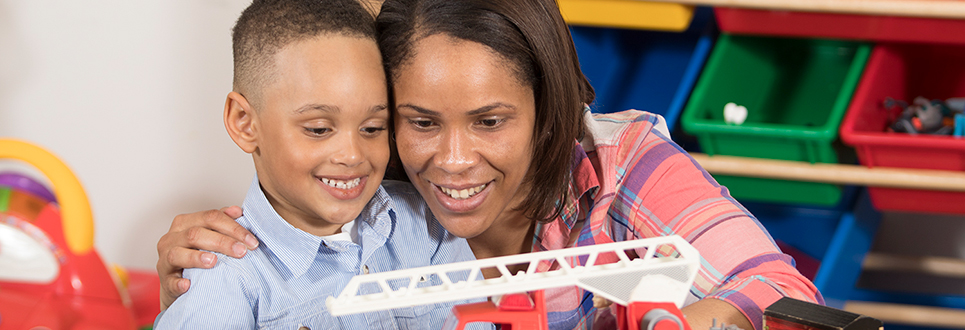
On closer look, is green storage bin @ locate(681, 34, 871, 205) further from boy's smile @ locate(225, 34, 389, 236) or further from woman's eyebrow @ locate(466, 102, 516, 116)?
boy's smile @ locate(225, 34, 389, 236)

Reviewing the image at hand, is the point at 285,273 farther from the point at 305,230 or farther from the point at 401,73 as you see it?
the point at 401,73

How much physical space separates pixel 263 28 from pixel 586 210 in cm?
58

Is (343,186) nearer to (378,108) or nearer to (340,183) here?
(340,183)

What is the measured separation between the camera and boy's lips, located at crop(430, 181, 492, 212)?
3.35 ft

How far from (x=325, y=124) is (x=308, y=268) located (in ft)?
0.68

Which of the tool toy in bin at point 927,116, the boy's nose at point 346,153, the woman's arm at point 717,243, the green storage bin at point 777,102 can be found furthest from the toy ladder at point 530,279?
the tool toy in bin at point 927,116

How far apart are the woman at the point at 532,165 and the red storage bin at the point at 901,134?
546 mm

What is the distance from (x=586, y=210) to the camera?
3.86 feet

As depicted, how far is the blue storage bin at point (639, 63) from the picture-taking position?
1751 mm

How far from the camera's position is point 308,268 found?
0.97 meters

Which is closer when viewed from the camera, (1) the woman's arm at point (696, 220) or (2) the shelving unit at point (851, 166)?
→ (1) the woman's arm at point (696, 220)

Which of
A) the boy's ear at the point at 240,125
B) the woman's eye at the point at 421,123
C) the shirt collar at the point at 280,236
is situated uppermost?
the boy's ear at the point at 240,125

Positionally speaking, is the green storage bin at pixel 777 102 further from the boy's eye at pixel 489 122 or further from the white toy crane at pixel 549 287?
the white toy crane at pixel 549 287

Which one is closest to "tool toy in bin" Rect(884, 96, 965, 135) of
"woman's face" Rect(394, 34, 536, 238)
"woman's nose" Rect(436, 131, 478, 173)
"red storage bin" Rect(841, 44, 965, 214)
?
"red storage bin" Rect(841, 44, 965, 214)
